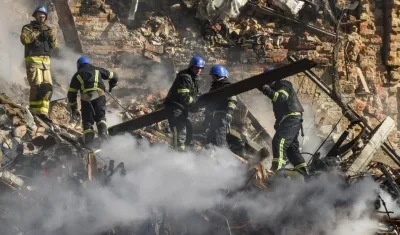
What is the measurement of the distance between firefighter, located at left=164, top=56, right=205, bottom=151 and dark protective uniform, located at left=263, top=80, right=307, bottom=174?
1.06 m

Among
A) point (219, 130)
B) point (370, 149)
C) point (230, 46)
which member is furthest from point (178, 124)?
point (230, 46)

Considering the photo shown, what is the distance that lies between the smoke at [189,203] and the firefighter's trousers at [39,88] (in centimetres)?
243

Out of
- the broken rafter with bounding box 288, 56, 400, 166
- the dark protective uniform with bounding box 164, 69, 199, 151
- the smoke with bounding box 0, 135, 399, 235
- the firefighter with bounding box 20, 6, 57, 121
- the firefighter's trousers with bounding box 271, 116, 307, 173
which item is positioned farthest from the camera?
the firefighter with bounding box 20, 6, 57, 121

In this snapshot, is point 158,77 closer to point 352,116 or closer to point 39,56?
point 39,56

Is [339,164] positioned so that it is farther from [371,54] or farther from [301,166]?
[371,54]

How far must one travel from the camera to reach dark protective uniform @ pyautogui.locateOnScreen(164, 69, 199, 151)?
880 centimetres

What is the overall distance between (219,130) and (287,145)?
1.10m

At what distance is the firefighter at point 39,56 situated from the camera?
9508mm

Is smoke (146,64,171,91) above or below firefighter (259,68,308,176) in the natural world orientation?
below

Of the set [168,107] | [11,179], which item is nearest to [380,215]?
[168,107]

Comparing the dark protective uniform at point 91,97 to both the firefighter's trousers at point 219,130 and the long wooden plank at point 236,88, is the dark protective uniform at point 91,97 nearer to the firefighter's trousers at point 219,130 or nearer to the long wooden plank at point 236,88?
the long wooden plank at point 236,88

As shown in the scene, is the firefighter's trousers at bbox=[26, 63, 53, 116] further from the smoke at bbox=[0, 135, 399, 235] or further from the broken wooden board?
the broken wooden board

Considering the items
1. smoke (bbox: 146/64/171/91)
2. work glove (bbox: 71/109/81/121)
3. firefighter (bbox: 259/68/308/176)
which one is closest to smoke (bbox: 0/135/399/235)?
firefighter (bbox: 259/68/308/176)

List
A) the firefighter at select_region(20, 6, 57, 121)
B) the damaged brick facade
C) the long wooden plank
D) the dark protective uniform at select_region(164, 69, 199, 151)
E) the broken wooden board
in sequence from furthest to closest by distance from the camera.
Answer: the damaged brick facade < the firefighter at select_region(20, 6, 57, 121) < the dark protective uniform at select_region(164, 69, 199, 151) < the broken wooden board < the long wooden plank
